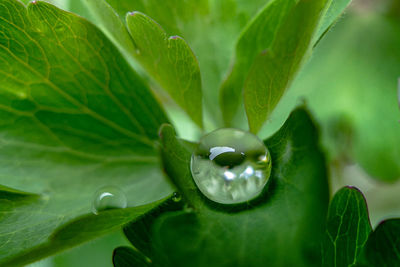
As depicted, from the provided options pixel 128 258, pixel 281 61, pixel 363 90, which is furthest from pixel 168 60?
pixel 363 90

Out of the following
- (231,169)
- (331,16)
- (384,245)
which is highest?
(331,16)

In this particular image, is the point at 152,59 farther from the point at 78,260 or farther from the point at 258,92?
the point at 78,260

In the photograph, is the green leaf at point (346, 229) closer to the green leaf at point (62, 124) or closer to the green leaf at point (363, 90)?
the green leaf at point (62, 124)

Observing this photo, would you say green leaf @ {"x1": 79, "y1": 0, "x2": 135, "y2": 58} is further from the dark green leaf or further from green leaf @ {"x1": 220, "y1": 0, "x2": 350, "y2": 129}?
the dark green leaf

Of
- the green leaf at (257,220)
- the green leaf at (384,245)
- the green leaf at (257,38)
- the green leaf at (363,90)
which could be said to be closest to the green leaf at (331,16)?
the green leaf at (257,38)

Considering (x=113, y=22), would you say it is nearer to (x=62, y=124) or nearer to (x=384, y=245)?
(x=62, y=124)

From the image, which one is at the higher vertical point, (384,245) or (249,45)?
(249,45)
